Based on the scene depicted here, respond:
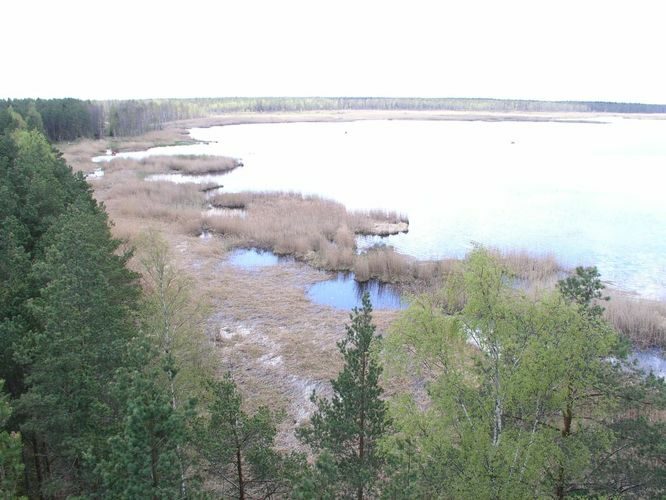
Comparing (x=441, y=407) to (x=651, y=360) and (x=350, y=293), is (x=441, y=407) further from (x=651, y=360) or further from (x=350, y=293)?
(x=350, y=293)

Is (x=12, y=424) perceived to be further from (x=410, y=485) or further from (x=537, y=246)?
(x=537, y=246)

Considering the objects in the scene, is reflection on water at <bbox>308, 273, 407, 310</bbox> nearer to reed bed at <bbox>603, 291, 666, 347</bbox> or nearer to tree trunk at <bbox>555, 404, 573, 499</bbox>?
reed bed at <bbox>603, 291, 666, 347</bbox>

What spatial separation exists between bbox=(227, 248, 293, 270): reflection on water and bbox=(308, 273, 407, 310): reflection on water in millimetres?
5012

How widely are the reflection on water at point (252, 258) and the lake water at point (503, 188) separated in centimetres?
906

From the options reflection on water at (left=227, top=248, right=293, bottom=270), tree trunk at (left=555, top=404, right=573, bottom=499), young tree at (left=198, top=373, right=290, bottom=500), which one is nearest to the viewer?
young tree at (left=198, top=373, right=290, bottom=500)

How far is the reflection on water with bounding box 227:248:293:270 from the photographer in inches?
1341

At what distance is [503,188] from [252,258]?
105 ft

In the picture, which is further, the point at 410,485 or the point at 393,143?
the point at 393,143

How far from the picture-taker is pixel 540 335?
372 inches

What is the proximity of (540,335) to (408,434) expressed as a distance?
310 cm

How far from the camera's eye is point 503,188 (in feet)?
183

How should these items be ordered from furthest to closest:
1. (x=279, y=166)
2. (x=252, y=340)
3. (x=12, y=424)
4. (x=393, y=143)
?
(x=393, y=143), (x=279, y=166), (x=252, y=340), (x=12, y=424)

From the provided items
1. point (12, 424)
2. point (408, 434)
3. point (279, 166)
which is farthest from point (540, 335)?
point (279, 166)

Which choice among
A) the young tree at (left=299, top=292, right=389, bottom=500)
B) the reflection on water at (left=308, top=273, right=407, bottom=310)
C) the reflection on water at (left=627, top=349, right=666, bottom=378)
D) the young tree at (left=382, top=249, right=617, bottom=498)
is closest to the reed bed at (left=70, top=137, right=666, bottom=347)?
the reflection on water at (left=627, top=349, right=666, bottom=378)
